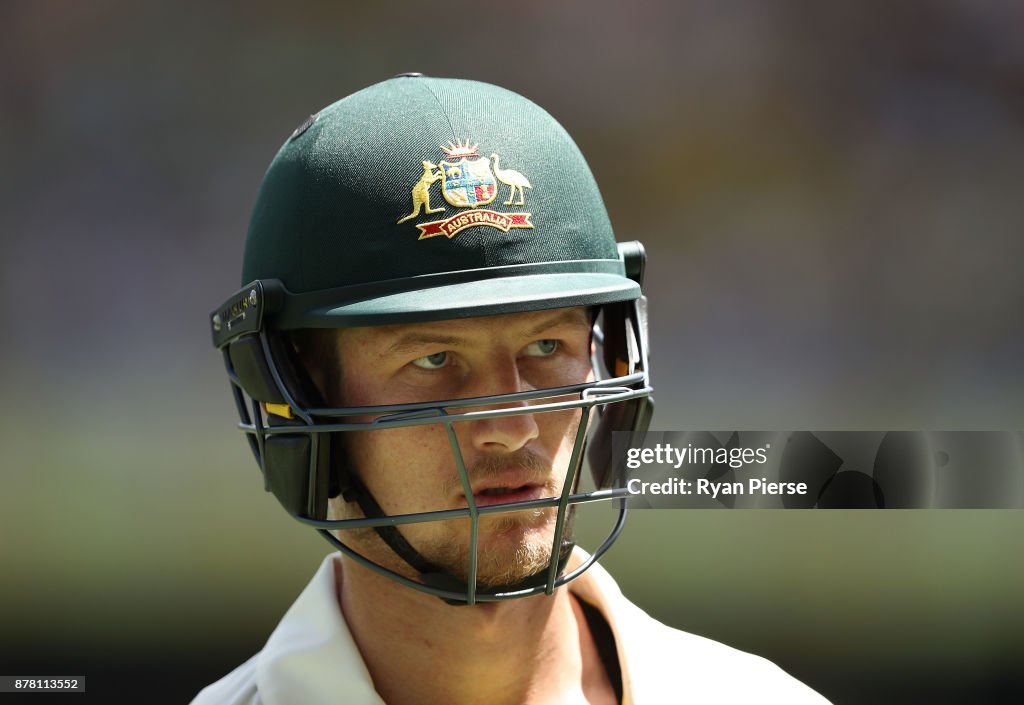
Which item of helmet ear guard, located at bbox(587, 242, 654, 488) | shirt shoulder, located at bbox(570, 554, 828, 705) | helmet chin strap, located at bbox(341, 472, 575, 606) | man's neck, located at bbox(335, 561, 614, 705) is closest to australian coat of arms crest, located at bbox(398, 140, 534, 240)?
helmet ear guard, located at bbox(587, 242, 654, 488)

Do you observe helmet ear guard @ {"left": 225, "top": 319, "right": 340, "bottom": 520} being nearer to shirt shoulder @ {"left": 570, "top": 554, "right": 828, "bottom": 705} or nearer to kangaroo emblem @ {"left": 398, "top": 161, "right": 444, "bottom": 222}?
kangaroo emblem @ {"left": 398, "top": 161, "right": 444, "bottom": 222}

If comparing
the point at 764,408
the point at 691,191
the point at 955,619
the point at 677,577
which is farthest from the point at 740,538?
the point at 691,191

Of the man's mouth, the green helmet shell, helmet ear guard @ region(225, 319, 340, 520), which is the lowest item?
the man's mouth

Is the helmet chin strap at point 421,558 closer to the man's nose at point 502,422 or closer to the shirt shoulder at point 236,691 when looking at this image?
the man's nose at point 502,422

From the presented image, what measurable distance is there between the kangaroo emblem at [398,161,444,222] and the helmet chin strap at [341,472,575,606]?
15.7 inches

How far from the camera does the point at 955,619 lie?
10.1ft

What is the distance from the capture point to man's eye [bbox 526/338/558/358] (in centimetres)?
146

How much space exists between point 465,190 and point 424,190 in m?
0.06

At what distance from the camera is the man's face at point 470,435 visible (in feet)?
4.54

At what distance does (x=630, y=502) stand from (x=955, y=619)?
66.1 inches

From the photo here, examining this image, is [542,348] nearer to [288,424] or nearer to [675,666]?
[288,424]

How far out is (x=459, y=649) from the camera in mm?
1491

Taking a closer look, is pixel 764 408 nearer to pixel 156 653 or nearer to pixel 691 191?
pixel 691 191

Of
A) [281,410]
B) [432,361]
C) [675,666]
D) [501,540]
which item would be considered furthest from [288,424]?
[675,666]
